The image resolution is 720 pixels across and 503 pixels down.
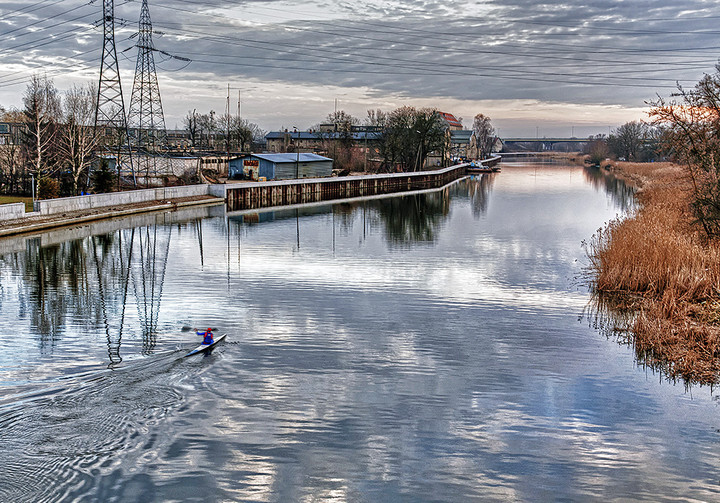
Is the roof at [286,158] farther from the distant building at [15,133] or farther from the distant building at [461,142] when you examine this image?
the distant building at [461,142]

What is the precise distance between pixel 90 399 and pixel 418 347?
7.86m

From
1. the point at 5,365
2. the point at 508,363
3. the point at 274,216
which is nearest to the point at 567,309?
the point at 508,363

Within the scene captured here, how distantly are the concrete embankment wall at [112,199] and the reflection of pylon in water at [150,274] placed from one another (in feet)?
16.5

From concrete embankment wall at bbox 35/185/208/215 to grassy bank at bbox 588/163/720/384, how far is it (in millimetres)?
30355

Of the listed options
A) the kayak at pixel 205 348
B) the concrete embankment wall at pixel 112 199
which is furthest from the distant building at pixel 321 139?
the kayak at pixel 205 348

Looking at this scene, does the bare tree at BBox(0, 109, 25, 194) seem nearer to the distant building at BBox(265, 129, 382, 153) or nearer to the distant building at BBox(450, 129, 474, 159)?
the distant building at BBox(265, 129, 382, 153)

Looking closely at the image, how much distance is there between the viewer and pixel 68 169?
4938cm

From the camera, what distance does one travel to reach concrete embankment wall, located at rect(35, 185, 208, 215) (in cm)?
3894

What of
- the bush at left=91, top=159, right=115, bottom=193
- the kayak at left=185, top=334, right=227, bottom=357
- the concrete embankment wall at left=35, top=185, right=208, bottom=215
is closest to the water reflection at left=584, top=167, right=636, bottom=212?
the concrete embankment wall at left=35, top=185, right=208, bottom=215

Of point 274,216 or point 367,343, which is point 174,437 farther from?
point 274,216

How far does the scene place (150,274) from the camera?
26125mm

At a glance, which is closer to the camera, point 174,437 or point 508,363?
point 174,437

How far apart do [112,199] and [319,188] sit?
2961cm

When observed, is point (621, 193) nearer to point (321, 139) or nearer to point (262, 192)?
point (262, 192)
